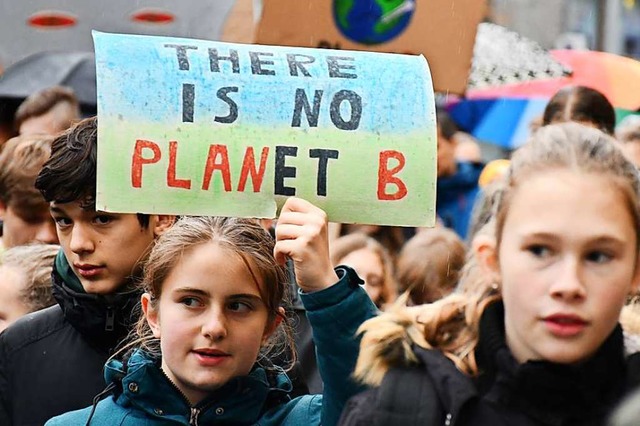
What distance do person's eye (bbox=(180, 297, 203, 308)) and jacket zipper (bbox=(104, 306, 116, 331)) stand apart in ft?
1.93

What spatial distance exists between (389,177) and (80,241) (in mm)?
1187

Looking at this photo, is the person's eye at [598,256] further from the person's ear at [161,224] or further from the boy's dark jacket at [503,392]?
the person's ear at [161,224]

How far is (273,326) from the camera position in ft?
13.4

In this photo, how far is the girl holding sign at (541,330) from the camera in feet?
9.86

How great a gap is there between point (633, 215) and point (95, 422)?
60.4 inches

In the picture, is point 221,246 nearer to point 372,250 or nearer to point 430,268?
point 372,250

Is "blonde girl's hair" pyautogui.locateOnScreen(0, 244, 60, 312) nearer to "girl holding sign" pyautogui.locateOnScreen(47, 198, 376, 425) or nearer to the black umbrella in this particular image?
"girl holding sign" pyautogui.locateOnScreen(47, 198, 376, 425)

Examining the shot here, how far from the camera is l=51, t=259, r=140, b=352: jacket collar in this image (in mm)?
4477

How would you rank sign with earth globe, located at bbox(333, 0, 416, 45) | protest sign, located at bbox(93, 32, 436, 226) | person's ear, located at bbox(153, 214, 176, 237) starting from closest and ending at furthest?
protest sign, located at bbox(93, 32, 436, 226) < person's ear, located at bbox(153, 214, 176, 237) < sign with earth globe, located at bbox(333, 0, 416, 45)

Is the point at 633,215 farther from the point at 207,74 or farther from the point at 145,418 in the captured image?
the point at 145,418

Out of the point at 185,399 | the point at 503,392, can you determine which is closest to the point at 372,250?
the point at 185,399

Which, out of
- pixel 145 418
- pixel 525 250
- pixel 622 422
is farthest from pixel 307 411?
pixel 622 422

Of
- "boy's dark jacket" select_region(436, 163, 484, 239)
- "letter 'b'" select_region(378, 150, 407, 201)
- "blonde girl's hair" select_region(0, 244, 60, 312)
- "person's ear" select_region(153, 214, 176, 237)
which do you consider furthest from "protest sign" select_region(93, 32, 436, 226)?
"boy's dark jacket" select_region(436, 163, 484, 239)

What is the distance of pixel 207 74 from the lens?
3.52 metres
